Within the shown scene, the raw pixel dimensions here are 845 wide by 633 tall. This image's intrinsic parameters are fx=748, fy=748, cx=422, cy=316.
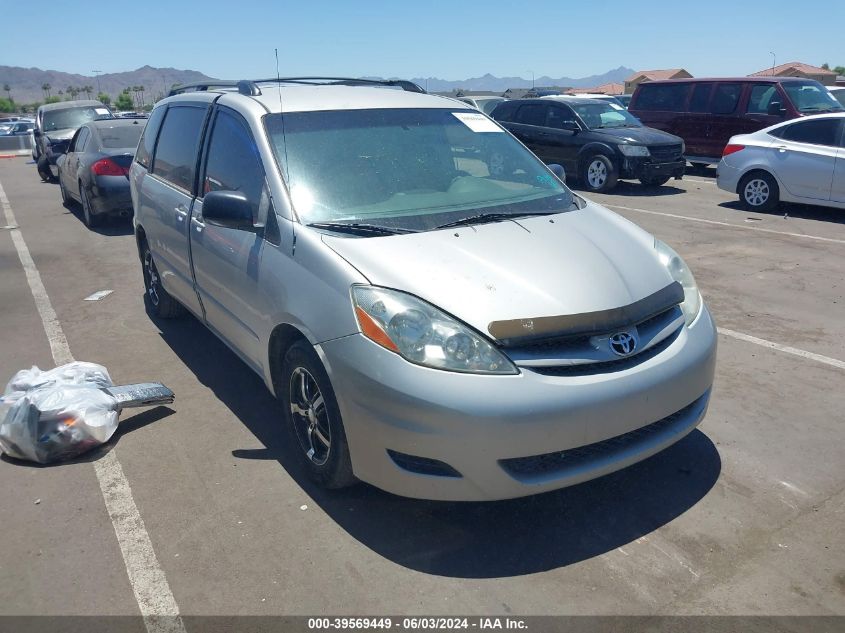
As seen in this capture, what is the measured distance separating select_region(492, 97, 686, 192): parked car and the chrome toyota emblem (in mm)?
10780

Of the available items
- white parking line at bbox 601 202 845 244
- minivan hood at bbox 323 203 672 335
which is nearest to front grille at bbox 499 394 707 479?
minivan hood at bbox 323 203 672 335

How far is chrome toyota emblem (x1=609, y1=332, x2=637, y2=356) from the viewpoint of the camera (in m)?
3.14

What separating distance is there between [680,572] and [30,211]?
550 inches

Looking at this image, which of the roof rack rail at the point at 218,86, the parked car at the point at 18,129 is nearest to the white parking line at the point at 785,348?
the roof rack rail at the point at 218,86

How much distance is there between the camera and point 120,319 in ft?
21.8

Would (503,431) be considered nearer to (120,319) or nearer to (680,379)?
(680,379)

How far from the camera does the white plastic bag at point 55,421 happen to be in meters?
4.02

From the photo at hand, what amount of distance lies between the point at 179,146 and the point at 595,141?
387 inches

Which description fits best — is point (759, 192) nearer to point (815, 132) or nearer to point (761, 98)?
point (815, 132)

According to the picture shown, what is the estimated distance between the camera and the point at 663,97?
52.5ft

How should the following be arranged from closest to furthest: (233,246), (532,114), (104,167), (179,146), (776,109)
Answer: (233,246) → (179,146) → (104,167) → (776,109) → (532,114)

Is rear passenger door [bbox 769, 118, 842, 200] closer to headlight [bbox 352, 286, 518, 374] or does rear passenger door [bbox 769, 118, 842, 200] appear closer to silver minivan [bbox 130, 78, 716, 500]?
silver minivan [bbox 130, 78, 716, 500]

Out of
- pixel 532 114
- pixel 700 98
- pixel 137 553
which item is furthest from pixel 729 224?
pixel 137 553

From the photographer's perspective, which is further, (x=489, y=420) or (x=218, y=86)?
(x=218, y=86)
